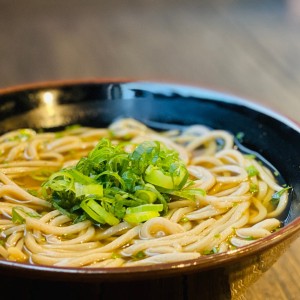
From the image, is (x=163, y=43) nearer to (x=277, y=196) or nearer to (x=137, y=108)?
(x=137, y=108)

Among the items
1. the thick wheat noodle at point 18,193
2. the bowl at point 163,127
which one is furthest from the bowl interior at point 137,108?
the thick wheat noodle at point 18,193

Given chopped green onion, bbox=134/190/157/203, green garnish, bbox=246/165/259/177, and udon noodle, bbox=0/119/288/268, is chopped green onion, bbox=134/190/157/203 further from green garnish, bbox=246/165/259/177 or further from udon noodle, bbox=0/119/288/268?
green garnish, bbox=246/165/259/177

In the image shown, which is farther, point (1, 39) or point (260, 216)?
point (1, 39)

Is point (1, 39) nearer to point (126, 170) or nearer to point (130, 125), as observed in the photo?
point (130, 125)

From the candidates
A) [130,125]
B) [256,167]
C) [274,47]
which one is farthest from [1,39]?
[256,167]

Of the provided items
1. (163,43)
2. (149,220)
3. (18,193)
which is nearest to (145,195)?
(149,220)
